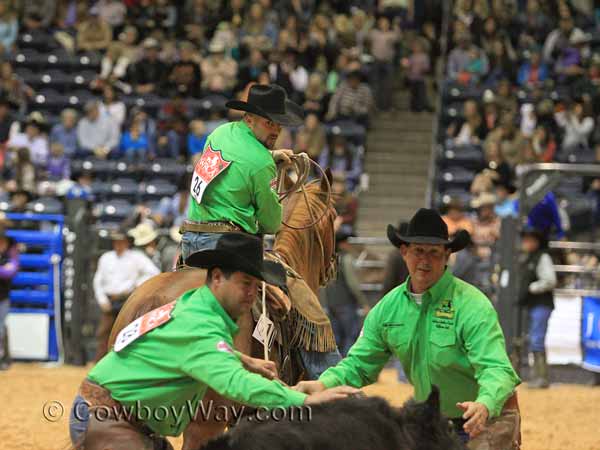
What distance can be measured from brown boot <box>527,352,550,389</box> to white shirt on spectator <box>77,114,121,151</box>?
8606 mm

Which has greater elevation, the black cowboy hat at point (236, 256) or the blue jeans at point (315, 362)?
the black cowboy hat at point (236, 256)

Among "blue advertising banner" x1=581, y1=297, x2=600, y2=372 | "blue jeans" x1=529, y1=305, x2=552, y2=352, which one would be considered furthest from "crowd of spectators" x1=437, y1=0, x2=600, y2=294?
"blue jeans" x1=529, y1=305, x2=552, y2=352

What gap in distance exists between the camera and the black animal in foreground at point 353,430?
152 inches

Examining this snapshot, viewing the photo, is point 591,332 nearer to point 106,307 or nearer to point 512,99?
point 106,307

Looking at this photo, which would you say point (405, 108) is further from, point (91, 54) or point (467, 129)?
point (91, 54)

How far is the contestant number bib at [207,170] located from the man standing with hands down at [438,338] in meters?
1.15

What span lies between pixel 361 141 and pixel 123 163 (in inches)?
154

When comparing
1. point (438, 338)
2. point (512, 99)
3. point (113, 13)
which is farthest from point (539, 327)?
point (113, 13)

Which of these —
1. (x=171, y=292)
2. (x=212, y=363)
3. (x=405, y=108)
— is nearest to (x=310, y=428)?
(x=212, y=363)

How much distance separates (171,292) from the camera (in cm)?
568

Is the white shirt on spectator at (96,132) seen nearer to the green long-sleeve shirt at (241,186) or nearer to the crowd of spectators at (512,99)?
the crowd of spectators at (512,99)

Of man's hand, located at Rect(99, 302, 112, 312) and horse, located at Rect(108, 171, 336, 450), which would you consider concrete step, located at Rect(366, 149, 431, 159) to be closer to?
man's hand, located at Rect(99, 302, 112, 312)

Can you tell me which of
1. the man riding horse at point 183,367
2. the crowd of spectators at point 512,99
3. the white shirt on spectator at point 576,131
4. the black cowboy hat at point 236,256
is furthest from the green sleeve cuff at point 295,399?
the white shirt on spectator at point 576,131

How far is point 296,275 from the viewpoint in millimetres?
6609
